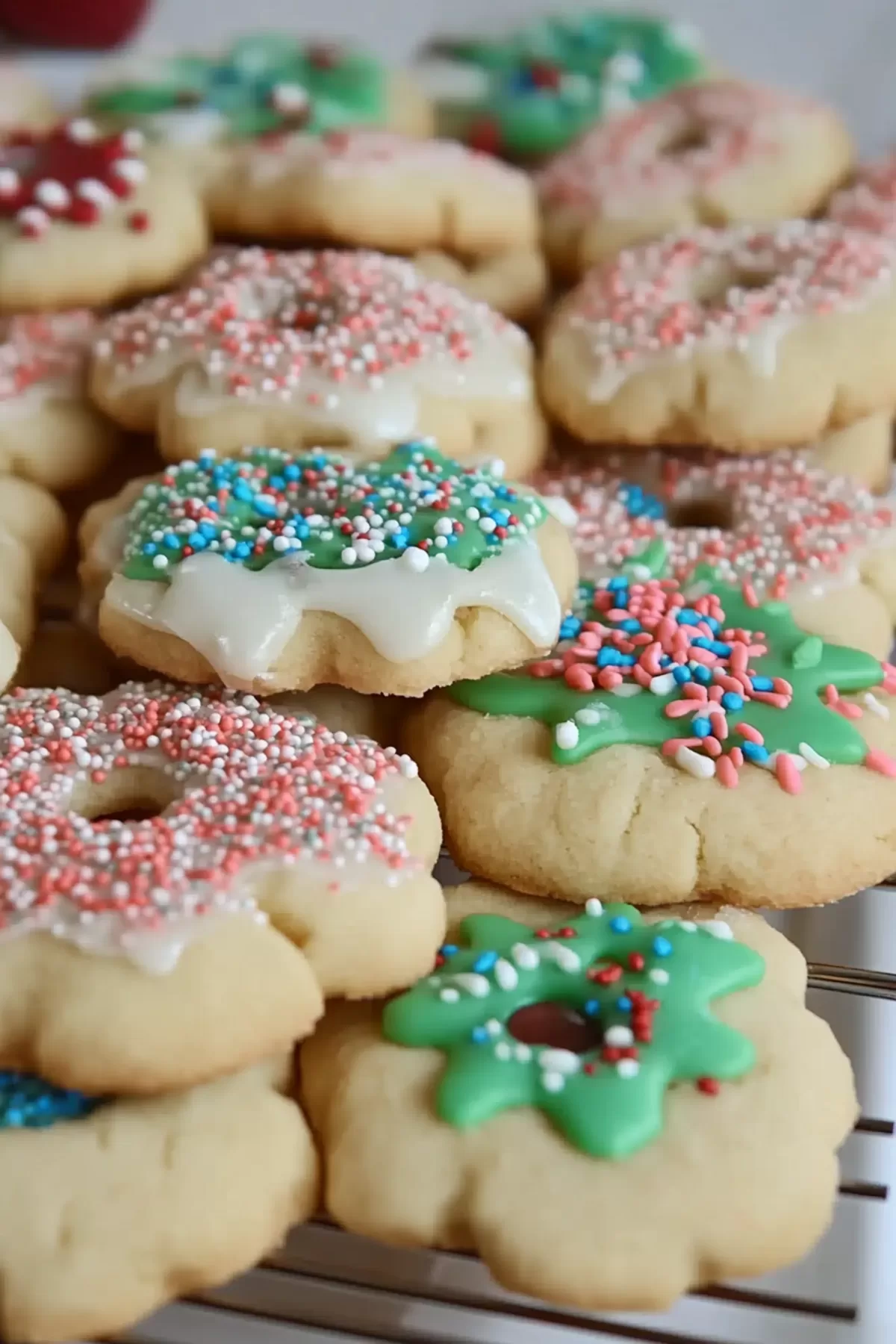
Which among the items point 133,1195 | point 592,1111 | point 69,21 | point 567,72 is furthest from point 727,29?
point 133,1195

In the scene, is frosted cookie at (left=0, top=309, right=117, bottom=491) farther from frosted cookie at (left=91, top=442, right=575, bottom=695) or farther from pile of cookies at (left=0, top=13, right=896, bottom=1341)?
frosted cookie at (left=91, top=442, right=575, bottom=695)

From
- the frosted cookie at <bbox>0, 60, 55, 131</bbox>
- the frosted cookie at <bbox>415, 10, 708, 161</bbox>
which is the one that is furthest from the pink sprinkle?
the frosted cookie at <bbox>0, 60, 55, 131</bbox>

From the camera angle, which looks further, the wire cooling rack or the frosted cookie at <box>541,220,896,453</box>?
the frosted cookie at <box>541,220,896,453</box>

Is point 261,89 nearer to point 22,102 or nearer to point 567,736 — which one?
point 22,102

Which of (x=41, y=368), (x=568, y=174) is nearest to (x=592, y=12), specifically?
(x=568, y=174)

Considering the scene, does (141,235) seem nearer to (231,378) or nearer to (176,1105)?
(231,378)

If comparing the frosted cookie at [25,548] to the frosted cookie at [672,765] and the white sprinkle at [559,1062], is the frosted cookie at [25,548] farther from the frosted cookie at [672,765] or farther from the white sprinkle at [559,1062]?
the white sprinkle at [559,1062]

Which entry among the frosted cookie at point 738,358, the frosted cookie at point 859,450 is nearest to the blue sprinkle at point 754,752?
the frosted cookie at point 738,358
